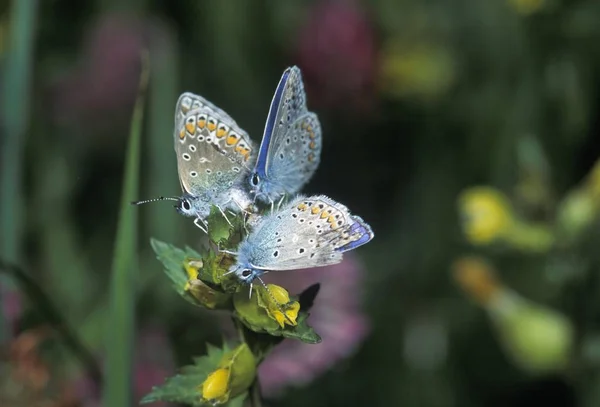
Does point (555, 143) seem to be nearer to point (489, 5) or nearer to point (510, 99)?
point (510, 99)

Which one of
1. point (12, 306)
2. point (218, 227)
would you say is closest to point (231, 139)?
point (218, 227)

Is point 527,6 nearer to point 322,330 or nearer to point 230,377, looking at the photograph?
point 322,330

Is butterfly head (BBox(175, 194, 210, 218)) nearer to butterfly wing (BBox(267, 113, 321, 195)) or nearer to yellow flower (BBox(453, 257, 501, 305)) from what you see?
butterfly wing (BBox(267, 113, 321, 195))

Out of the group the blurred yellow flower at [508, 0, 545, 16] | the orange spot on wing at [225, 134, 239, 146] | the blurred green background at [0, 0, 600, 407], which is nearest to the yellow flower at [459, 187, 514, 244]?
the blurred green background at [0, 0, 600, 407]

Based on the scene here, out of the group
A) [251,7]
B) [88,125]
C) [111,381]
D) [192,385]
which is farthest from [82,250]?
[192,385]

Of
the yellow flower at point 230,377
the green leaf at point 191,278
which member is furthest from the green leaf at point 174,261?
the yellow flower at point 230,377
